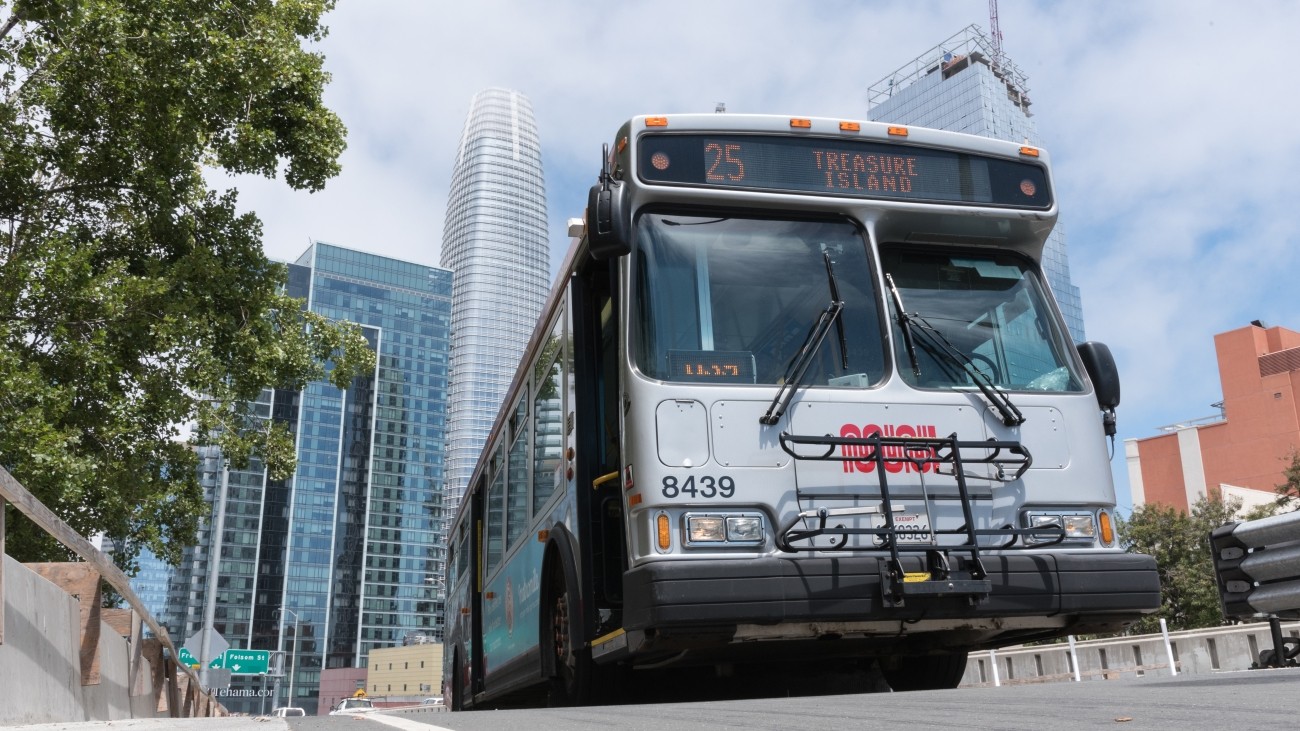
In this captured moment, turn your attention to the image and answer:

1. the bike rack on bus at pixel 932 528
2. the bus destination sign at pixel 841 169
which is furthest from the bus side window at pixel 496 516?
the bike rack on bus at pixel 932 528

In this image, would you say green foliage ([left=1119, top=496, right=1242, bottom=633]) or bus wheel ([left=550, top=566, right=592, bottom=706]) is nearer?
bus wheel ([left=550, top=566, right=592, bottom=706])

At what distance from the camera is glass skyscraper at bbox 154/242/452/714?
148m

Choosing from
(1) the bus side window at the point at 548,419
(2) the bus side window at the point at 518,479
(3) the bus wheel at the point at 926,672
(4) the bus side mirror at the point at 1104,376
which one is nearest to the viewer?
(4) the bus side mirror at the point at 1104,376

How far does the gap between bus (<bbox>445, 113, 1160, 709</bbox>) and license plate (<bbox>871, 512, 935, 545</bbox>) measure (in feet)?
0.05

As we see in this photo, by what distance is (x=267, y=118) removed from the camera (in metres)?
12.7

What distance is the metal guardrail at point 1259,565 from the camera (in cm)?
661

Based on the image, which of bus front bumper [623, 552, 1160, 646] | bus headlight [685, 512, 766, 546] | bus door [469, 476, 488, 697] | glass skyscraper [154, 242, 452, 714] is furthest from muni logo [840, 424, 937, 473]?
glass skyscraper [154, 242, 452, 714]

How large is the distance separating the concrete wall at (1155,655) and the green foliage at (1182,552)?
30.4 meters

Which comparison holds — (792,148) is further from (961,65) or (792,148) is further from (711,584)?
(961,65)

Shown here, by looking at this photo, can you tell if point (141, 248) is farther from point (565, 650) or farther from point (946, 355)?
point (946, 355)

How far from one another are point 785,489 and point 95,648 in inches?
170

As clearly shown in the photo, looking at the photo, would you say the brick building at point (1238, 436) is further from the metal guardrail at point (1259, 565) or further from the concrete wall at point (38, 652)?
the concrete wall at point (38, 652)

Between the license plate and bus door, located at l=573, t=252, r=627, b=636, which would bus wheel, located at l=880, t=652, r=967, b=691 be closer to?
the license plate

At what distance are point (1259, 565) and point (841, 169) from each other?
3363 millimetres
